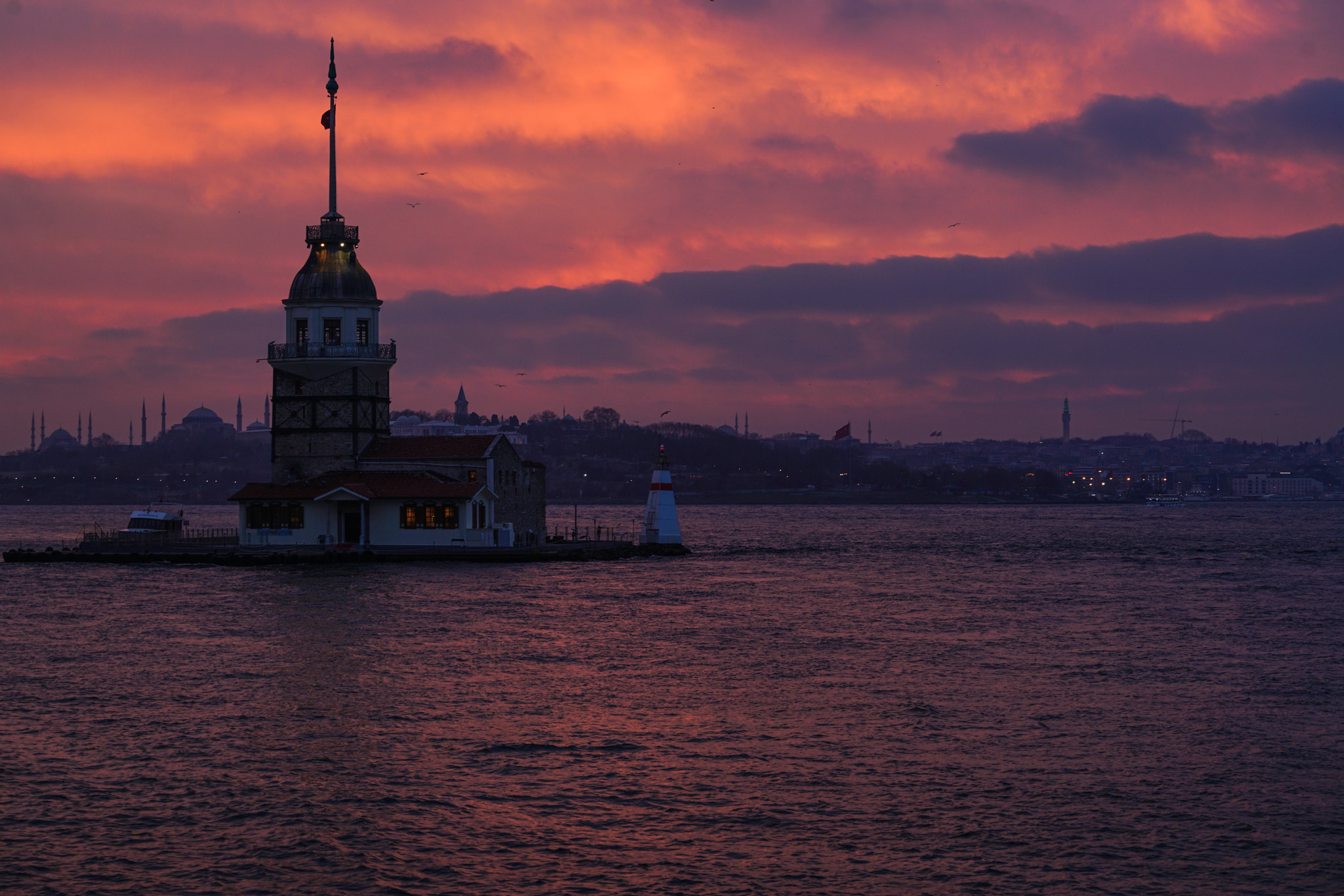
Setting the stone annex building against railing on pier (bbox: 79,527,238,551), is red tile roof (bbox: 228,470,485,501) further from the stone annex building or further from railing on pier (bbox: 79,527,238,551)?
railing on pier (bbox: 79,527,238,551)

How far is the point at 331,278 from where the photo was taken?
69.6 meters

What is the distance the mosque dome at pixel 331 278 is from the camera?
69375mm

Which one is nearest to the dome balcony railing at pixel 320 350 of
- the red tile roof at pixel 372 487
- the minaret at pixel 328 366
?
the minaret at pixel 328 366

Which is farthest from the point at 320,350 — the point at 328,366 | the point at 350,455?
the point at 350,455

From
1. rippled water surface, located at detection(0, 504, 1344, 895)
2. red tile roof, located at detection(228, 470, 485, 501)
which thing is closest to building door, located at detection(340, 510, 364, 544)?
red tile roof, located at detection(228, 470, 485, 501)

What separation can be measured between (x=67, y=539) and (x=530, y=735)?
97.4 meters

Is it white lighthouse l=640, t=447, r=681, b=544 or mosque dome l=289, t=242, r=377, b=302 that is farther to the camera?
white lighthouse l=640, t=447, r=681, b=544

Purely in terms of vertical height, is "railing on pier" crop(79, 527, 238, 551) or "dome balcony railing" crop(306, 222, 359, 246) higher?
"dome balcony railing" crop(306, 222, 359, 246)

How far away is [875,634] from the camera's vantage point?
4194 cm

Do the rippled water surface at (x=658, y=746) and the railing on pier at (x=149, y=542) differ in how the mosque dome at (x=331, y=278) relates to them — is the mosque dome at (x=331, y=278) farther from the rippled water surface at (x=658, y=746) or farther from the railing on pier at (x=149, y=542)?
the rippled water surface at (x=658, y=746)

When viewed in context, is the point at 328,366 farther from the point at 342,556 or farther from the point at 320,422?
the point at 342,556

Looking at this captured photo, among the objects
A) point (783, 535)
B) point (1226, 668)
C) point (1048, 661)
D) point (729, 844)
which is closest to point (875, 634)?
point (1048, 661)

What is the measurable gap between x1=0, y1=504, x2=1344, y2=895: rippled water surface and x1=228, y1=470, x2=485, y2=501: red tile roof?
1308 centimetres

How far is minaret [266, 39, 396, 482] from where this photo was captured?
68000mm
